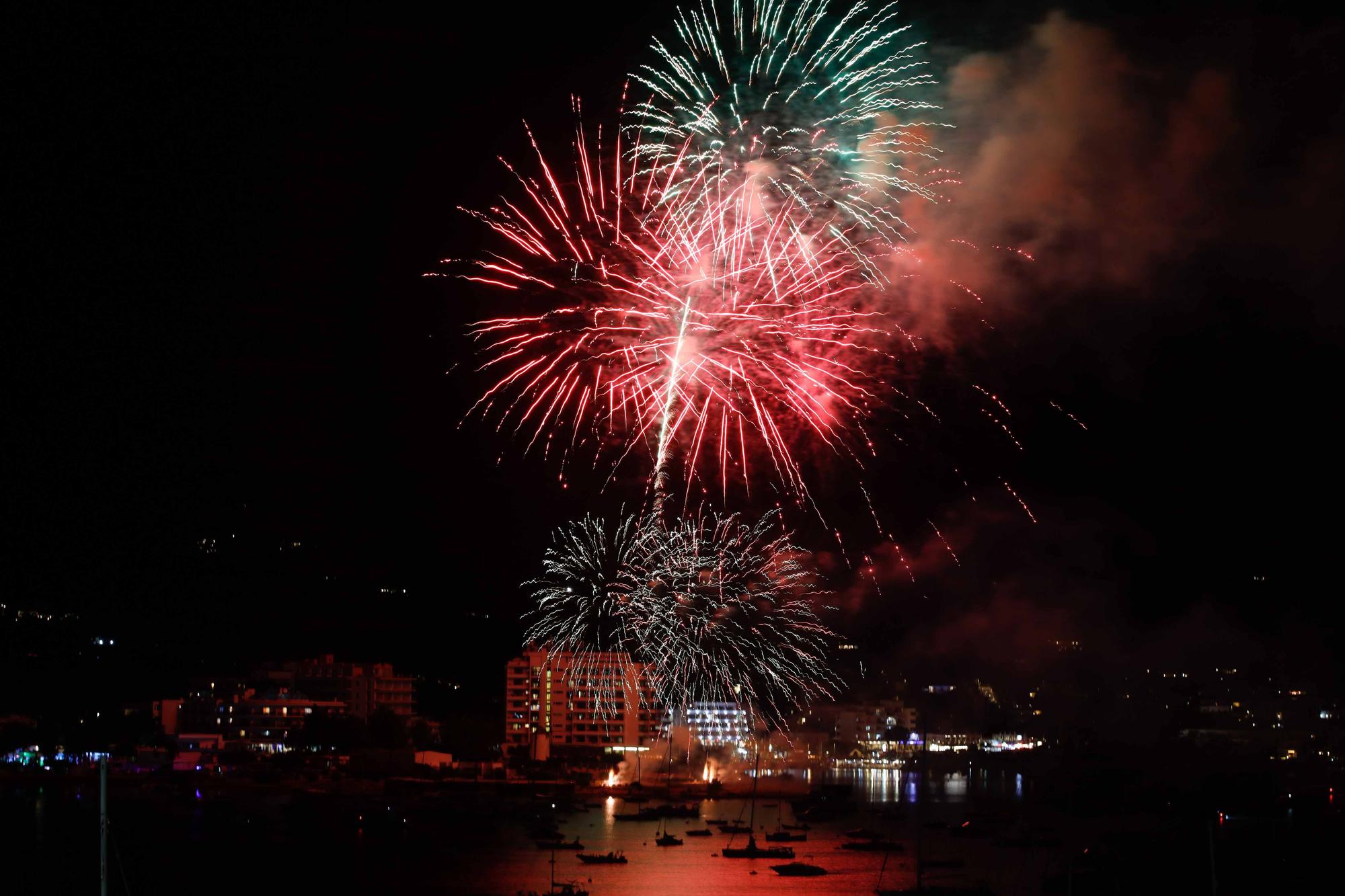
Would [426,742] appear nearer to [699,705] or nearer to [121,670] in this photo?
[699,705]

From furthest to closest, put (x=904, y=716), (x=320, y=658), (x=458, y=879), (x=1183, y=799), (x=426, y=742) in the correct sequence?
(x=904, y=716) < (x=320, y=658) < (x=426, y=742) < (x=1183, y=799) < (x=458, y=879)

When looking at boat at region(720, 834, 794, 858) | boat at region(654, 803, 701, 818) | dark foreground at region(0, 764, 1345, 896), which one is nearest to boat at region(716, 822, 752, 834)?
dark foreground at region(0, 764, 1345, 896)

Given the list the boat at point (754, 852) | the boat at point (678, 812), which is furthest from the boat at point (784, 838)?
the boat at point (678, 812)

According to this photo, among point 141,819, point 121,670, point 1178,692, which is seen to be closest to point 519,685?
point 121,670

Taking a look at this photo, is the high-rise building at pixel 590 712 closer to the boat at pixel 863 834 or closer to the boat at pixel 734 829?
the boat at pixel 734 829

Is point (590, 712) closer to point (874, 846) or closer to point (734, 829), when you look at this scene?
point (734, 829)

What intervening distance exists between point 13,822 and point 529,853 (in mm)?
18074

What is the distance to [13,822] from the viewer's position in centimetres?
3988

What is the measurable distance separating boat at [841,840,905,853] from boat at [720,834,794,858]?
8.88ft

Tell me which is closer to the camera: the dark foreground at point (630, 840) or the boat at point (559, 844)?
the dark foreground at point (630, 840)

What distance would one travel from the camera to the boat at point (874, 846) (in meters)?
36.2

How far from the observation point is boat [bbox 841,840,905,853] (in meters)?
36.2

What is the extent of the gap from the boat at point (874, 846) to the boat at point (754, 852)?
8.88ft

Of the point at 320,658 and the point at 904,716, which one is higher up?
the point at 320,658
